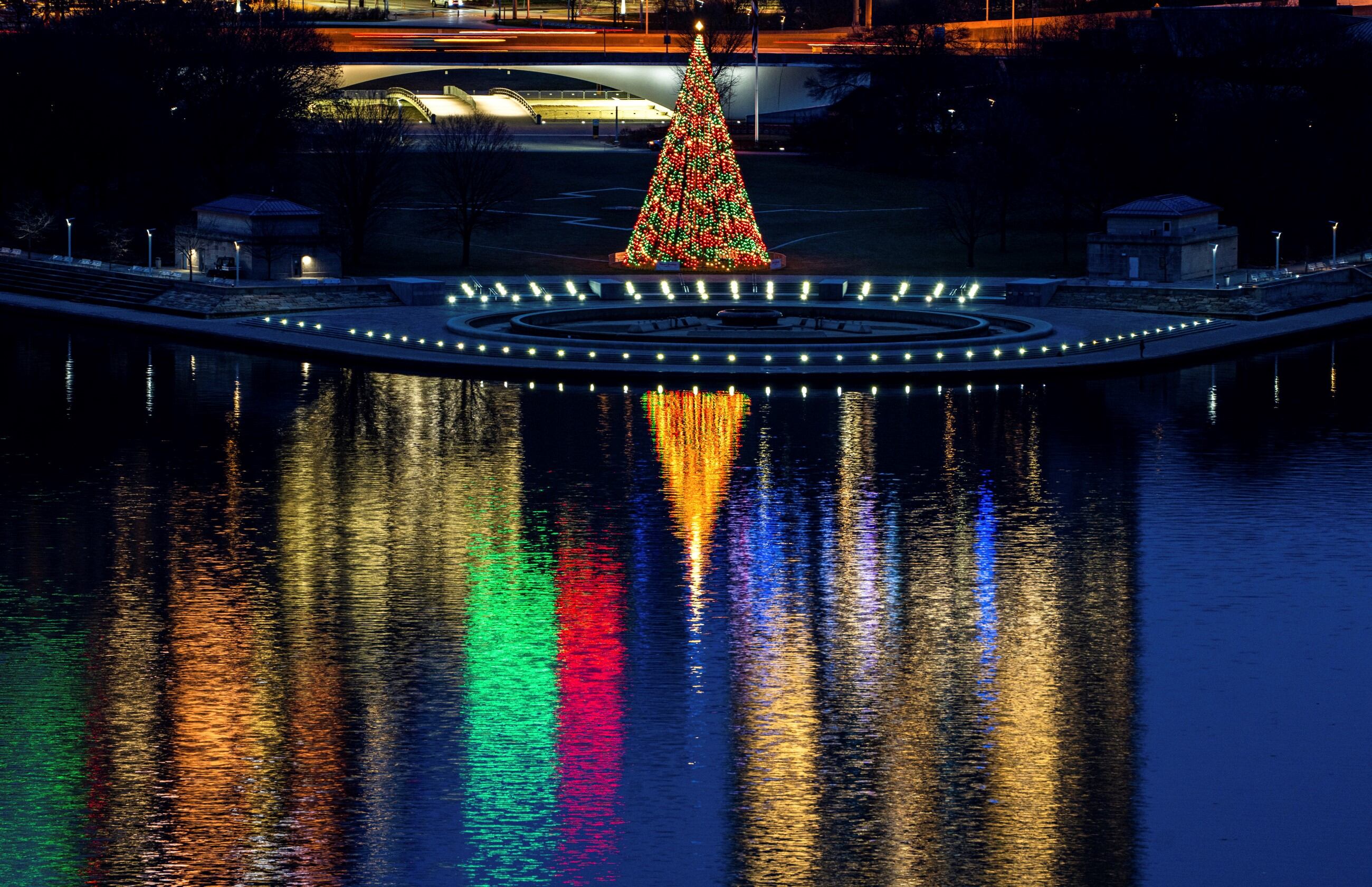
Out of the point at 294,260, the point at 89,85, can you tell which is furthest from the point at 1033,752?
the point at 89,85

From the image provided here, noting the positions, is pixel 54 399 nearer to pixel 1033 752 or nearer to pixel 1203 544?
pixel 1203 544

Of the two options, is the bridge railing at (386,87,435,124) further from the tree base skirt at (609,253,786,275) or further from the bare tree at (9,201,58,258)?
the tree base skirt at (609,253,786,275)

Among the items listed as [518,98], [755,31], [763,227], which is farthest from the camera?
[518,98]

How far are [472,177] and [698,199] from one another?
9857 mm

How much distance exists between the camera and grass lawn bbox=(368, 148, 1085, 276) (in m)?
69.1

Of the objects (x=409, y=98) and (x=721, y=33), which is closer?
(x=409, y=98)

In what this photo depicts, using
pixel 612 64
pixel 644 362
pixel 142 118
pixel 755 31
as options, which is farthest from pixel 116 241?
pixel 612 64

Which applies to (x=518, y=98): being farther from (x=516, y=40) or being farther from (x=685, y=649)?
(x=685, y=649)

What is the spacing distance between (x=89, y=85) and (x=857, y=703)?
60.8 meters

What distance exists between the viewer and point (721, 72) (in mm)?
114188

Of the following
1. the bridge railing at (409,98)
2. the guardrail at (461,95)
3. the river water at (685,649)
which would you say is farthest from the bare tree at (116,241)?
the guardrail at (461,95)

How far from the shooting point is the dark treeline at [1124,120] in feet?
233

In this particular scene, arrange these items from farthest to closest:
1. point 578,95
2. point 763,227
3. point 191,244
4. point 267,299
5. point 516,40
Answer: point 516,40, point 578,95, point 763,227, point 191,244, point 267,299

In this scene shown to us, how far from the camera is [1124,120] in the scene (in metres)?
75.0
